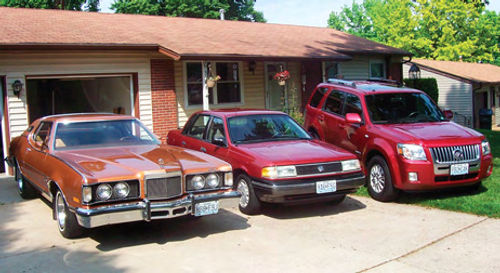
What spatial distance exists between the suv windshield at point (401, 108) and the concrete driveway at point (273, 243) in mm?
1723

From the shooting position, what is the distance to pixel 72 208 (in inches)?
227

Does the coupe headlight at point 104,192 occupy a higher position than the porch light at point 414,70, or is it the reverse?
the porch light at point 414,70

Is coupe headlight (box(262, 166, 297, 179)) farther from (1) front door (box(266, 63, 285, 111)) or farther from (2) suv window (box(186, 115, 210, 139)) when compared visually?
(1) front door (box(266, 63, 285, 111))

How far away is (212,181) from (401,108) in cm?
435

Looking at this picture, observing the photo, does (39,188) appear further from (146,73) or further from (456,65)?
(456,65)

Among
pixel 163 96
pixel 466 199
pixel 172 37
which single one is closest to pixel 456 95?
pixel 172 37

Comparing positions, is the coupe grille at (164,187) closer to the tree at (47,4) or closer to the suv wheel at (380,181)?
the suv wheel at (380,181)

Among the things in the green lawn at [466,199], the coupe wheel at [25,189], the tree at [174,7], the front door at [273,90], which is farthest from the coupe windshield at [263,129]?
the tree at [174,7]

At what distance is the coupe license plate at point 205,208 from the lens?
608cm

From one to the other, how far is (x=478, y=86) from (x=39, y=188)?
29298 millimetres

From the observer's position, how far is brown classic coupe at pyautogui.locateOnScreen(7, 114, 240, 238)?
5.66 meters

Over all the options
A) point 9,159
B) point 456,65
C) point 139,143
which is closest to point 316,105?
point 139,143

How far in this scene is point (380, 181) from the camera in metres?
8.31

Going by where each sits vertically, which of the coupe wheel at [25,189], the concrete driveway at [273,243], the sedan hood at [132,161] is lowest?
the concrete driveway at [273,243]
